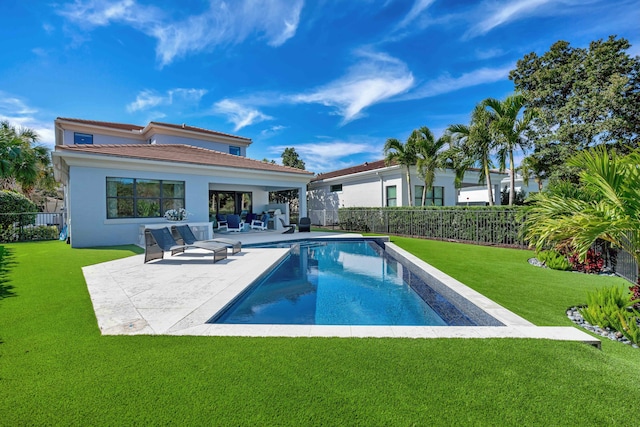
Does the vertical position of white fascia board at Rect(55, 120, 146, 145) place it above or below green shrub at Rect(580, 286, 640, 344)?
above

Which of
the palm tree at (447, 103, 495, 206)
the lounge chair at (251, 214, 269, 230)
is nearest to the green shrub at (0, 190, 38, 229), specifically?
the lounge chair at (251, 214, 269, 230)

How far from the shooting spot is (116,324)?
4.23 metres

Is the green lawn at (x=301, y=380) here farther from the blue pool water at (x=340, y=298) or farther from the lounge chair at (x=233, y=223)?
the lounge chair at (x=233, y=223)

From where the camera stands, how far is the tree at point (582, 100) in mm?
14828

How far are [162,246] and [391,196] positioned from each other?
17.0m

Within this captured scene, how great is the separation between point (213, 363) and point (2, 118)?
121 feet

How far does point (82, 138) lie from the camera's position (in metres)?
23.2

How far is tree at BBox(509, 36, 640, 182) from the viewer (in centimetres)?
1483

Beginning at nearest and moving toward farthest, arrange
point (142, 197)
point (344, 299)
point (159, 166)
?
point (344, 299)
point (142, 197)
point (159, 166)

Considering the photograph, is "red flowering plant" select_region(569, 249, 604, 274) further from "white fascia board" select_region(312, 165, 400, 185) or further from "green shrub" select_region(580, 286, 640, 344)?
"white fascia board" select_region(312, 165, 400, 185)

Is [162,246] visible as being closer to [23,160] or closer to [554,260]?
[554,260]

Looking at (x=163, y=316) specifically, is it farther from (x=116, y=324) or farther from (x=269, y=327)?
(x=269, y=327)

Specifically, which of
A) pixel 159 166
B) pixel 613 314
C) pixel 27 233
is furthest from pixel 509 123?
pixel 27 233

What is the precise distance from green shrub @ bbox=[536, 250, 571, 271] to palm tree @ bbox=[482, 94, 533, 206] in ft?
23.1
